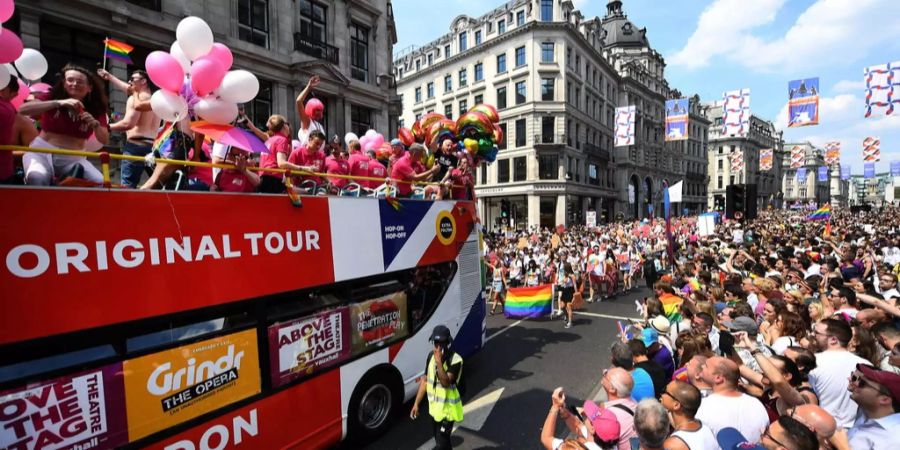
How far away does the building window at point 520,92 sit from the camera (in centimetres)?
3806

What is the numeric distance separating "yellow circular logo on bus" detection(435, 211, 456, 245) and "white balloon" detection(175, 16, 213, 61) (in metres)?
3.88

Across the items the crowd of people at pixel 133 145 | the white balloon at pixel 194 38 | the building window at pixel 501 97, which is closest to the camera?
the crowd of people at pixel 133 145

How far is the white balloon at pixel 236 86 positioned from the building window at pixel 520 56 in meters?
37.8

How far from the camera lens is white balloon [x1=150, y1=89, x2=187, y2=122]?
3525 millimetres

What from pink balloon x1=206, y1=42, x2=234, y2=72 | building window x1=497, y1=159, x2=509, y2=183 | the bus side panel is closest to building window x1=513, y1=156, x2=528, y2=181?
building window x1=497, y1=159, x2=509, y2=183

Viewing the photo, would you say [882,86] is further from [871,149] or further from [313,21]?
[313,21]

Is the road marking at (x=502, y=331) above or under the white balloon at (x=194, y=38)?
under

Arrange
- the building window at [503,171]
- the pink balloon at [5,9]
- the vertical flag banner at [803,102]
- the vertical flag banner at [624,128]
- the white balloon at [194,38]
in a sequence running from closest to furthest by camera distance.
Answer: the pink balloon at [5,9] → the white balloon at [194,38] → the vertical flag banner at [803,102] → the vertical flag banner at [624,128] → the building window at [503,171]

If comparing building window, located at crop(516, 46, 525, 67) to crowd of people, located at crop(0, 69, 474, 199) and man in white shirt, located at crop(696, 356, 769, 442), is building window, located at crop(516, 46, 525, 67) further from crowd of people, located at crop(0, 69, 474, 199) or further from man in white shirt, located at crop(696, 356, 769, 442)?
man in white shirt, located at crop(696, 356, 769, 442)

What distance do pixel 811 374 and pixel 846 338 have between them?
51cm

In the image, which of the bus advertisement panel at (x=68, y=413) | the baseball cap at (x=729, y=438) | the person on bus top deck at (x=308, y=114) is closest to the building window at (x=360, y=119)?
the person on bus top deck at (x=308, y=114)

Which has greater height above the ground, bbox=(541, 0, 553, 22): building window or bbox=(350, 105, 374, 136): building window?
bbox=(541, 0, 553, 22): building window

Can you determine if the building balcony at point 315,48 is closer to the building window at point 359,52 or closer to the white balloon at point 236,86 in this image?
the building window at point 359,52

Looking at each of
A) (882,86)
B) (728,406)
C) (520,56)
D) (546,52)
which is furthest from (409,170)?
(520,56)
